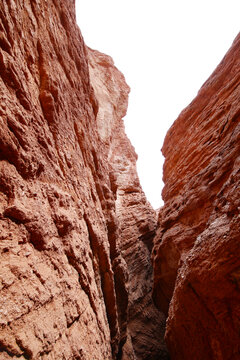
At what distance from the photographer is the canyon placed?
2.92 meters

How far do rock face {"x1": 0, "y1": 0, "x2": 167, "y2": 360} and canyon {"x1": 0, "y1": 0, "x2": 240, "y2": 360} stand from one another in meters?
0.02

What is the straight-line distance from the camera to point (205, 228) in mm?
7293

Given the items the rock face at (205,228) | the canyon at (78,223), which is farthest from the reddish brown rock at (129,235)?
the rock face at (205,228)

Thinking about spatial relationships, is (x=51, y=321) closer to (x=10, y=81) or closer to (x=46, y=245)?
(x=46, y=245)

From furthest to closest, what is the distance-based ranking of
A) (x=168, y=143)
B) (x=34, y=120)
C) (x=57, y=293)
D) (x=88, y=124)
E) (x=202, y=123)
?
1. (x=168, y=143)
2. (x=202, y=123)
3. (x=88, y=124)
4. (x=34, y=120)
5. (x=57, y=293)

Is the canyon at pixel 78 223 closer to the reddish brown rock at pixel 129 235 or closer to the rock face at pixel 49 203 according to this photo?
the rock face at pixel 49 203

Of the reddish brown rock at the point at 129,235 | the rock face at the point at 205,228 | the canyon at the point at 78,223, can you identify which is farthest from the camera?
the reddish brown rock at the point at 129,235

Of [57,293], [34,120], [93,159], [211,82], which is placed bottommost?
[57,293]

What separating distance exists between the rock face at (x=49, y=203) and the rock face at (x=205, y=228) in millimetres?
2676

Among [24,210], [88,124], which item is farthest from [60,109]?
[24,210]

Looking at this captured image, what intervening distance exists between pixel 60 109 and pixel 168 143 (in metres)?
10.9

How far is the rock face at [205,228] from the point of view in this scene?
520 cm

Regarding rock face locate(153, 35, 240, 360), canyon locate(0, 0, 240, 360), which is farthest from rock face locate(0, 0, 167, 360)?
rock face locate(153, 35, 240, 360)

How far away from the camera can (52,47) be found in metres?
5.93
